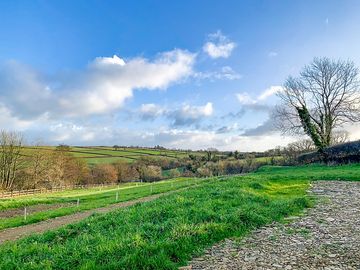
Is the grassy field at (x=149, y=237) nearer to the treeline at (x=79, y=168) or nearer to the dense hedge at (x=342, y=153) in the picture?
the dense hedge at (x=342, y=153)

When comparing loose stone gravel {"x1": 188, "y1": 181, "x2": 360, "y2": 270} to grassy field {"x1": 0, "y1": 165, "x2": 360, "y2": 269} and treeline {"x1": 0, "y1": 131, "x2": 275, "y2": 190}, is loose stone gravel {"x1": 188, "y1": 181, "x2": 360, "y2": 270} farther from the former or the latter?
treeline {"x1": 0, "y1": 131, "x2": 275, "y2": 190}

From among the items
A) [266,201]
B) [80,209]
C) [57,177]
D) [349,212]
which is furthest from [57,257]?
[57,177]

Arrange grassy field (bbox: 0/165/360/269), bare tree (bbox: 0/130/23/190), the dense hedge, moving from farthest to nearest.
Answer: bare tree (bbox: 0/130/23/190) → the dense hedge → grassy field (bbox: 0/165/360/269)

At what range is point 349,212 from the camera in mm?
13383

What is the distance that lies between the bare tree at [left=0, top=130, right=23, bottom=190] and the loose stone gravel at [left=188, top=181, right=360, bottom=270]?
6788cm

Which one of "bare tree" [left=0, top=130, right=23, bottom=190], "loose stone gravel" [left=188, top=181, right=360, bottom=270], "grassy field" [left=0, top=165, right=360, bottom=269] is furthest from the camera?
"bare tree" [left=0, top=130, right=23, bottom=190]

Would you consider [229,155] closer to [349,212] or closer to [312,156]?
[312,156]

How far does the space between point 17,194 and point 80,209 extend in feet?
117

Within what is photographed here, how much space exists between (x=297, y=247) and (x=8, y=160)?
232 ft

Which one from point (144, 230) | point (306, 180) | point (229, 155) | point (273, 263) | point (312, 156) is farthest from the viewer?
point (229, 155)

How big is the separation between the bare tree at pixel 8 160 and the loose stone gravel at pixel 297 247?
67.9 meters

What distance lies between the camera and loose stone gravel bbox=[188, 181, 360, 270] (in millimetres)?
7609

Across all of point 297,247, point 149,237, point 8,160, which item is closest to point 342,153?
point 297,247

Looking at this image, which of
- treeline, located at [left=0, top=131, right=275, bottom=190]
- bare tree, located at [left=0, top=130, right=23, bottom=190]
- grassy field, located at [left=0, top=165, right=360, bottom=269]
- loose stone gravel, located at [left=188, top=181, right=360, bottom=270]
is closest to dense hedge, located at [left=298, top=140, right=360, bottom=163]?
treeline, located at [left=0, top=131, right=275, bottom=190]
